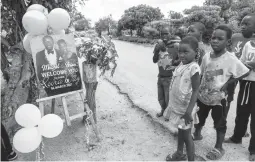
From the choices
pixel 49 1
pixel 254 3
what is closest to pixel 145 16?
pixel 254 3

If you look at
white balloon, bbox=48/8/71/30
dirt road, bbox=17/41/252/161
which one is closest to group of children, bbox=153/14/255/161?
dirt road, bbox=17/41/252/161

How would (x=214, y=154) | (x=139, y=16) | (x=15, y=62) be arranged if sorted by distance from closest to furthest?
(x=214, y=154) → (x=15, y=62) → (x=139, y=16)

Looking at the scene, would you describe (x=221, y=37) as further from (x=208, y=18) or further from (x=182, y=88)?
(x=208, y=18)

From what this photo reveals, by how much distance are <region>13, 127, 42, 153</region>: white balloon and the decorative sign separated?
61 centimetres

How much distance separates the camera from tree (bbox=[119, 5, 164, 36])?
3728 centimetres

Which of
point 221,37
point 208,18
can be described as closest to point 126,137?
point 221,37

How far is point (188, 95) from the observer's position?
262 cm

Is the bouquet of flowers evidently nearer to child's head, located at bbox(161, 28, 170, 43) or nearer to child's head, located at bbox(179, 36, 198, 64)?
child's head, located at bbox(161, 28, 170, 43)

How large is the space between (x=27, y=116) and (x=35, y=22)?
1190 mm

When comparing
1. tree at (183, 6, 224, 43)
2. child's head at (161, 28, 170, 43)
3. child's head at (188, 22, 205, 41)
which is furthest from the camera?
tree at (183, 6, 224, 43)

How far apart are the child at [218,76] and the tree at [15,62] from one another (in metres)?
2.91

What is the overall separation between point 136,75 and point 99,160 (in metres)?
5.71

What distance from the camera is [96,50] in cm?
350

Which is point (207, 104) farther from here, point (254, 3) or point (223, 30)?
point (254, 3)
